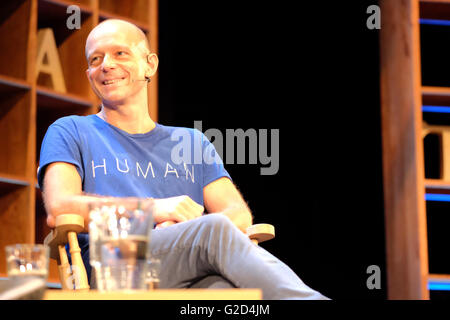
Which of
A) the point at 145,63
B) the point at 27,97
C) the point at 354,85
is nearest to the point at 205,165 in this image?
the point at 145,63

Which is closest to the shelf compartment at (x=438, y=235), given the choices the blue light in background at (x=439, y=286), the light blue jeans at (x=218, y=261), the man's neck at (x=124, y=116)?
the blue light in background at (x=439, y=286)

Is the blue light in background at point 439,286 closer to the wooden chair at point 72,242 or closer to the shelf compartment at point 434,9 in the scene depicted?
the shelf compartment at point 434,9

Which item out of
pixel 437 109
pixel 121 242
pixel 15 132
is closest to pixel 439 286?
pixel 437 109

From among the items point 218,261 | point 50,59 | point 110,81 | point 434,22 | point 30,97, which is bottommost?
point 218,261

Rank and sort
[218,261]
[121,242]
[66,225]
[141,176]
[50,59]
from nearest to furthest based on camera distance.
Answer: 1. [121,242]
2. [218,261]
3. [66,225]
4. [141,176]
5. [50,59]

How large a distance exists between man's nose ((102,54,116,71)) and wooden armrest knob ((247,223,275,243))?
666 millimetres

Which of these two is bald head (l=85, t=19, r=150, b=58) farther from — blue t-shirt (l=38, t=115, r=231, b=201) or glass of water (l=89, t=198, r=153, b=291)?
glass of water (l=89, t=198, r=153, b=291)

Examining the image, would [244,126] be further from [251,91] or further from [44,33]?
[44,33]

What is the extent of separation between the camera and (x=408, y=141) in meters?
3.53

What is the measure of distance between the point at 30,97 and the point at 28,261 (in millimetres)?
2115

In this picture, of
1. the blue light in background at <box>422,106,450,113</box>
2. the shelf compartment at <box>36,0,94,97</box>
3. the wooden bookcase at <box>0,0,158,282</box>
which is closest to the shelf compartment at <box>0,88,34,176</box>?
the wooden bookcase at <box>0,0,158,282</box>

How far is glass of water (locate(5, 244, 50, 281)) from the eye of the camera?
3.98ft

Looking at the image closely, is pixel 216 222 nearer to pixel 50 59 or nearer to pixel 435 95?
pixel 50 59

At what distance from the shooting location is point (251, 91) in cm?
376
